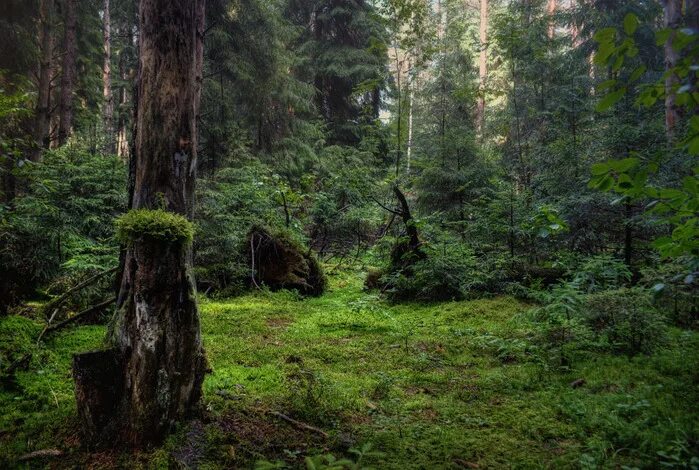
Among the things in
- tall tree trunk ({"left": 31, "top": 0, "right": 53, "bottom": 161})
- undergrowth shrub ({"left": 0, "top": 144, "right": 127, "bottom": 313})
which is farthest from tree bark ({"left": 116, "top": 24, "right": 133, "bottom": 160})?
undergrowth shrub ({"left": 0, "top": 144, "right": 127, "bottom": 313})

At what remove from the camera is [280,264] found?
29.8 ft

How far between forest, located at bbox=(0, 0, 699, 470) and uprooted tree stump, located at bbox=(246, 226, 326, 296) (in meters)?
0.05

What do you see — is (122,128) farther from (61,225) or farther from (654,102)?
(654,102)

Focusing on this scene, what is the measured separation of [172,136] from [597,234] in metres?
8.97

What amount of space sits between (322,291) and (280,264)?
45.1 inches

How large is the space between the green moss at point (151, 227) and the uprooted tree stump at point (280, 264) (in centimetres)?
597

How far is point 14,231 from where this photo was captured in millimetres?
6469

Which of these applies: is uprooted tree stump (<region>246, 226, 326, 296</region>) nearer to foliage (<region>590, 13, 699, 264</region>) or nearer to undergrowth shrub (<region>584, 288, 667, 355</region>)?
undergrowth shrub (<region>584, 288, 667, 355</region>)

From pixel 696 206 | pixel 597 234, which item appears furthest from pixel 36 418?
pixel 597 234

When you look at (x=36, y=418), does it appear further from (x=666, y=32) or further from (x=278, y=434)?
(x=666, y=32)

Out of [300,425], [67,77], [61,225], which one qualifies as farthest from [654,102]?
[67,77]

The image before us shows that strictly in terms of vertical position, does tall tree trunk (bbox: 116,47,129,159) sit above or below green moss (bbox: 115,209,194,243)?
above

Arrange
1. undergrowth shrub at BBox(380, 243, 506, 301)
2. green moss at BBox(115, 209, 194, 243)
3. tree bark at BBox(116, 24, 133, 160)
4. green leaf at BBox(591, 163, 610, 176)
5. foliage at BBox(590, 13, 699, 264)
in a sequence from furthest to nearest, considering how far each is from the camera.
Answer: tree bark at BBox(116, 24, 133, 160)
undergrowth shrub at BBox(380, 243, 506, 301)
green moss at BBox(115, 209, 194, 243)
green leaf at BBox(591, 163, 610, 176)
foliage at BBox(590, 13, 699, 264)

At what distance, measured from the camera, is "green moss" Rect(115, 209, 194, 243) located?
2830 millimetres
